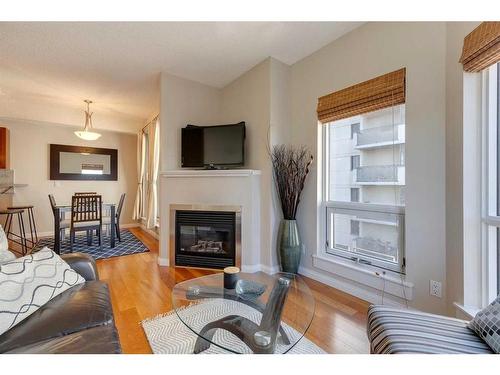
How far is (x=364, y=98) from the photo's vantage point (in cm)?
196

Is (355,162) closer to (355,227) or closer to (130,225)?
(355,227)

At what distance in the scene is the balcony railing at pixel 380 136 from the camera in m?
1.83

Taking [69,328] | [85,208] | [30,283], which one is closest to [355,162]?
[69,328]

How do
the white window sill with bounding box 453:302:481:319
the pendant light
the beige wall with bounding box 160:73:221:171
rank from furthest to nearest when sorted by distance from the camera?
1. the pendant light
2. the beige wall with bounding box 160:73:221:171
3. the white window sill with bounding box 453:302:481:319

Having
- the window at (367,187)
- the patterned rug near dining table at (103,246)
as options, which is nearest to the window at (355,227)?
the window at (367,187)

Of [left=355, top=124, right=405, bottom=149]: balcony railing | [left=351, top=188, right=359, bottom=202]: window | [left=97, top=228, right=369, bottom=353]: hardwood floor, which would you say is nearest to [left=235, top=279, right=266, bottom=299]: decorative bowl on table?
[left=97, top=228, right=369, bottom=353]: hardwood floor

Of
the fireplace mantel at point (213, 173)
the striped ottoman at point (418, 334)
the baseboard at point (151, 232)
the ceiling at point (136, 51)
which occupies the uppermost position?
the ceiling at point (136, 51)

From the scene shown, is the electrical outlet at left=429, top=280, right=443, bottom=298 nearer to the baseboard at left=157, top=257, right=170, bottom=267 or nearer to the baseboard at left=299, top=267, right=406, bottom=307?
the baseboard at left=299, top=267, right=406, bottom=307

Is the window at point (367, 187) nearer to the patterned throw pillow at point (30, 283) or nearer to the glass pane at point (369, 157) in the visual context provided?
the glass pane at point (369, 157)

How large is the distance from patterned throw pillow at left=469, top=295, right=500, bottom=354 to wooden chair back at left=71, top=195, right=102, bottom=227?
13.8ft

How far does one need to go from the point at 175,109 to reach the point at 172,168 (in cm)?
81

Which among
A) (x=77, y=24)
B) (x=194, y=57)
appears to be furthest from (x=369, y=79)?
(x=77, y=24)

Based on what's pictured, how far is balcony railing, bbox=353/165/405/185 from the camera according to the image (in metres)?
1.83

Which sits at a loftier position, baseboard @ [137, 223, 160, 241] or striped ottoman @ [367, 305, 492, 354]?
striped ottoman @ [367, 305, 492, 354]
